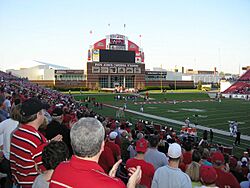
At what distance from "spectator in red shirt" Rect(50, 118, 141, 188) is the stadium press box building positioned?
73.7 meters

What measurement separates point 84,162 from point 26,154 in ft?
4.81

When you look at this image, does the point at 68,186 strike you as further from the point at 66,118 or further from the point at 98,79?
the point at 98,79

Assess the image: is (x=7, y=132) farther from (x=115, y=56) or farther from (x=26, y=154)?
(x=115, y=56)

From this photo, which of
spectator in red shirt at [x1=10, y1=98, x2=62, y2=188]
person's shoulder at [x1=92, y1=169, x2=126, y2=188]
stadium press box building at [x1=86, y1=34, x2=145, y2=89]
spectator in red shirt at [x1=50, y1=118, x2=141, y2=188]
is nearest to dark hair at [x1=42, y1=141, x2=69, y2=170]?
spectator in red shirt at [x1=10, y1=98, x2=62, y2=188]

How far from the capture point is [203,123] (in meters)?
26.0

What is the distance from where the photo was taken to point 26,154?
10.8 ft

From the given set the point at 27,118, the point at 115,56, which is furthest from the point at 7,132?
the point at 115,56

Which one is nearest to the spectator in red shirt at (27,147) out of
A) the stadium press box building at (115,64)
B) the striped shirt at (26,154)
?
the striped shirt at (26,154)

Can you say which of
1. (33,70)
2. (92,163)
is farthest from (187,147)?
(33,70)

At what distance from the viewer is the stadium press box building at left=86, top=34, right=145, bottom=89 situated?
7569 centimetres

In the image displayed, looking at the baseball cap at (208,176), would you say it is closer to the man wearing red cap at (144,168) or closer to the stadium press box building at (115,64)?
the man wearing red cap at (144,168)

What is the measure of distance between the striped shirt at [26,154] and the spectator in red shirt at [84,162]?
3.91 ft

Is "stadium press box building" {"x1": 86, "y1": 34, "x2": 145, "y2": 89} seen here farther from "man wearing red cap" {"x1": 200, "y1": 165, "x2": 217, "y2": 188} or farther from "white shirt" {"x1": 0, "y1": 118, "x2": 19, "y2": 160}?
"man wearing red cap" {"x1": 200, "y1": 165, "x2": 217, "y2": 188}

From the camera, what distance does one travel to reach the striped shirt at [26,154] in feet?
10.8
